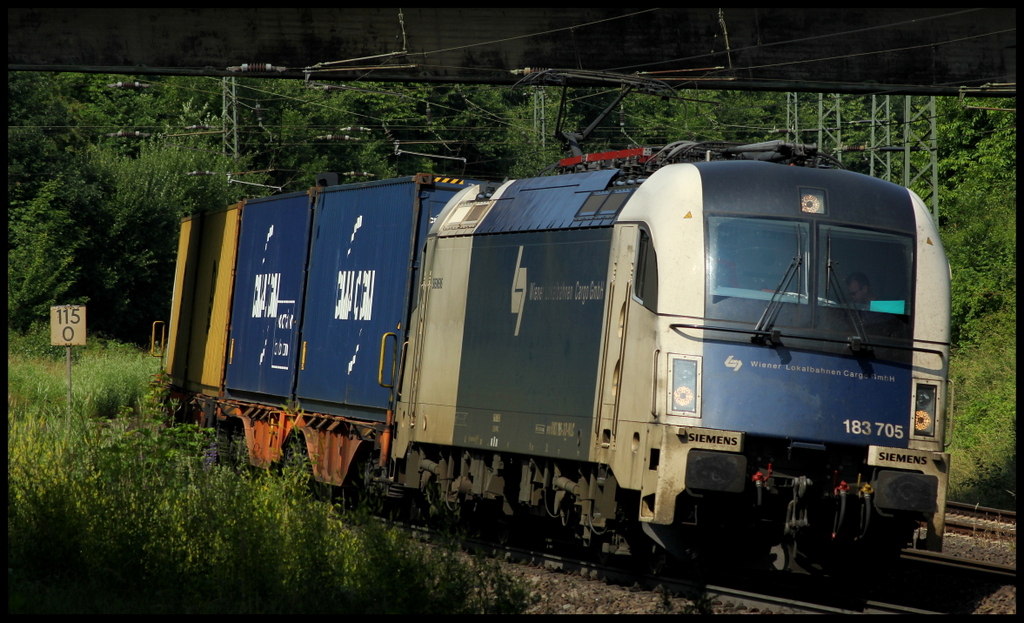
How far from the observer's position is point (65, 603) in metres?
7.39

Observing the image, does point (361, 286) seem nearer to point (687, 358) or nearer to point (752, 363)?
point (687, 358)

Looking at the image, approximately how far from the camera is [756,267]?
29.9 ft

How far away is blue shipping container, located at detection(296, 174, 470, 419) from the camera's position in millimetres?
13273

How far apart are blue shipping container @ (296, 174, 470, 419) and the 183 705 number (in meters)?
5.53

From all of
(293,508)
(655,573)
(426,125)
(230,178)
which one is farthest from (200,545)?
(426,125)

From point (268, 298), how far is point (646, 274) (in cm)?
856

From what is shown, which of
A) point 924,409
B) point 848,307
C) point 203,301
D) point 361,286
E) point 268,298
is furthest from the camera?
point 203,301

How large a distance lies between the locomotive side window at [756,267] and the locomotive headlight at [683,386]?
418 mm

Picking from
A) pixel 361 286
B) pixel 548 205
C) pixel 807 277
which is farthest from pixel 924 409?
pixel 361 286

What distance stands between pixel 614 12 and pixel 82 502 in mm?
8247

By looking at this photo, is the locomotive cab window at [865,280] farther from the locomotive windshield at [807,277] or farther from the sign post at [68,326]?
the sign post at [68,326]

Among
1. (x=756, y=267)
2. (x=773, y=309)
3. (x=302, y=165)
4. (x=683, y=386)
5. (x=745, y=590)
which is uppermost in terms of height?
(x=302, y=165)

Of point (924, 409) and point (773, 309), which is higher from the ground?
point (773, 309)

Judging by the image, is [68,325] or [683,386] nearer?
[683,386]
